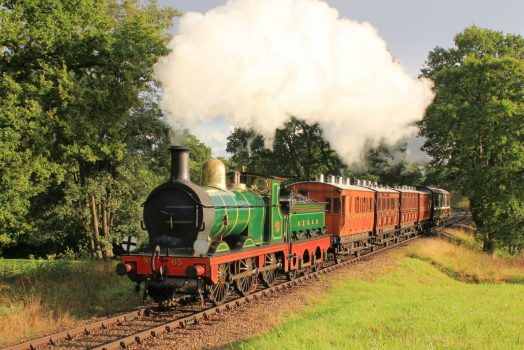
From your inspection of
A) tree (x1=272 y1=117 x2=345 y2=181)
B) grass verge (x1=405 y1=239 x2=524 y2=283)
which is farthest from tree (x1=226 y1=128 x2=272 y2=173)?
grass verge (x1=405 y1=239 x2=524 y2=283)

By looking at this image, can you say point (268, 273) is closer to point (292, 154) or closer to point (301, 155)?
point (292, 154)

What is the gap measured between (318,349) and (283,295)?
18.3 feet

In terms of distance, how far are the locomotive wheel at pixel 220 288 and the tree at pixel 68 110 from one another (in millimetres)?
8166

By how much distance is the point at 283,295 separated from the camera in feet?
39.9

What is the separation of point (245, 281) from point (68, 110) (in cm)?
984

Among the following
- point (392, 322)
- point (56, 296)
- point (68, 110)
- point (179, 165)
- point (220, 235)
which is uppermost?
point (68, 110)

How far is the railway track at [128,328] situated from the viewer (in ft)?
25.9

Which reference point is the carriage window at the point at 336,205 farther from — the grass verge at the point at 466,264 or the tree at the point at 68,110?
the tree at the point at 68,110

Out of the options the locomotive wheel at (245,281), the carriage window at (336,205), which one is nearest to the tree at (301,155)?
the carriage window at (336,205)

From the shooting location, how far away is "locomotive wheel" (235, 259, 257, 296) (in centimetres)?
1102

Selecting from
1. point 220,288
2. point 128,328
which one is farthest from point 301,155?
point 128,328

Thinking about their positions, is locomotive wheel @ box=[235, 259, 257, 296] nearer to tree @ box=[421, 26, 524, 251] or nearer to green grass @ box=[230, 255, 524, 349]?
green grass @ box=[230, 255, 524, 349]

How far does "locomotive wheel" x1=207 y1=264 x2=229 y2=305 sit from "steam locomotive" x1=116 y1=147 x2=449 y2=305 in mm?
21

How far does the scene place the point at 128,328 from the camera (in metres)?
8.98
